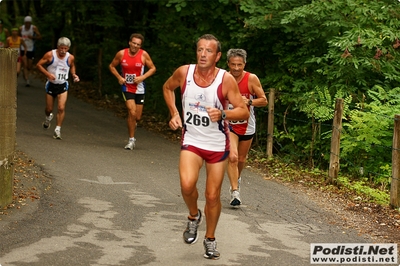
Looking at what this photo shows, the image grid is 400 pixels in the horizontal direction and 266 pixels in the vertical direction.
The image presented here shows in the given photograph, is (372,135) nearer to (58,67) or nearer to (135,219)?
(135,219)

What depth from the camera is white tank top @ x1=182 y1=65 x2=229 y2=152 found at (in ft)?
24.1

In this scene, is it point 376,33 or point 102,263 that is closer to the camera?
point 102,263

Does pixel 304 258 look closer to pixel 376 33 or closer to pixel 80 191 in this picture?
pixel 80 191

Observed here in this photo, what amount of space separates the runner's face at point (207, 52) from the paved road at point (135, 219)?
1.91m

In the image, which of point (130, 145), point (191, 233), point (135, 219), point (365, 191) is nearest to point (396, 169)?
point (365, 191)

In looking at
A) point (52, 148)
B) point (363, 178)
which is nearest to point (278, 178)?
point (363, 178)

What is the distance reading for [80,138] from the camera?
16.2 metres

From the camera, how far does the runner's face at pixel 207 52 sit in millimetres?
7391

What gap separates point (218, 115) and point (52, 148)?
25.4ft

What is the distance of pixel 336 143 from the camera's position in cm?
1238

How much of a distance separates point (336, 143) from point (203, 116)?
545 centimetres

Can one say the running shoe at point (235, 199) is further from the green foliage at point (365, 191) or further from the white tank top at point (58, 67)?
the white tank top at point (58, 67)

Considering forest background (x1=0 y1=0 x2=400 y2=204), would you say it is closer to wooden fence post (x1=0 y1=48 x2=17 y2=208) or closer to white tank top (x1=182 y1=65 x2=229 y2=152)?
white tank top (x1=182 y1=65 x2=229 y2=152)
